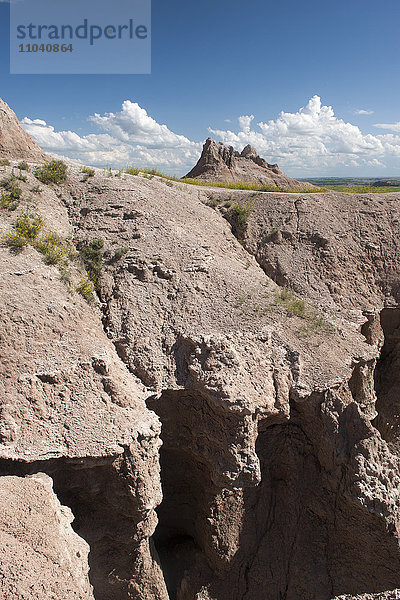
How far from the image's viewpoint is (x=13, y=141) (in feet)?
40.9

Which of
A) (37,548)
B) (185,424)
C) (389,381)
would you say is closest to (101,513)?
(185,424)

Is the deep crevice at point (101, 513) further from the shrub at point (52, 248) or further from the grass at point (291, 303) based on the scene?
the grass at point (291, 303)

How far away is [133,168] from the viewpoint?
14.2 meters

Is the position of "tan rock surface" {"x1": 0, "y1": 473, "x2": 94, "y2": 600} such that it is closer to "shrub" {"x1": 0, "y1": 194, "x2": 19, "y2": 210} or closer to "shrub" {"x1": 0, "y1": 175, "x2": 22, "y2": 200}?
"shrub" {"x1": 0, "y1": 194, "x2": 19, "y2": 210}

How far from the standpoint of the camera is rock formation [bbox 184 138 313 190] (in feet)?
77.3

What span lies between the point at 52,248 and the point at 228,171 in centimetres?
1720

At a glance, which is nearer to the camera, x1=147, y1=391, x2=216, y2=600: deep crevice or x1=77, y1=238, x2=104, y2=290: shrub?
x1=147, y1=391, x2=216, y2=600: deep crevice

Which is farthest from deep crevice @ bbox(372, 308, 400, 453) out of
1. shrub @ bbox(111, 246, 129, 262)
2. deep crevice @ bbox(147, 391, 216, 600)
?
shrub @ bbox(111, 246, 129, 262)

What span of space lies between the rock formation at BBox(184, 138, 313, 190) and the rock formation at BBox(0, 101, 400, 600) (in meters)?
13.6

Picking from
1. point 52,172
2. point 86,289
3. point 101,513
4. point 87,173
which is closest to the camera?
point 101,513

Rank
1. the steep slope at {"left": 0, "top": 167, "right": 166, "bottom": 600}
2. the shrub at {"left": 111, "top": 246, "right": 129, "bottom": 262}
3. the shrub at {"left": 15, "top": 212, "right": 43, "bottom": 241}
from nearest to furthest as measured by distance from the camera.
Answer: the steep slope at {"left": 0, "top": 167, "right": 166, "bottom": 600}
the shrub at {"left": 15, "top": 212, "right": 43, "bottom": 241}
the shrub at {"left": 111, "top": 246, "right": 129, "bottom": 262}

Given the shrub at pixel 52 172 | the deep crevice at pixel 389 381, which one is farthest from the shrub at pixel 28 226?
the deep crevice at pixel 389 381

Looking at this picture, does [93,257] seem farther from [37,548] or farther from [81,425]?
[37,548]

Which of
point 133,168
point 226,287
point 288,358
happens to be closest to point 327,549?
point 288,358
